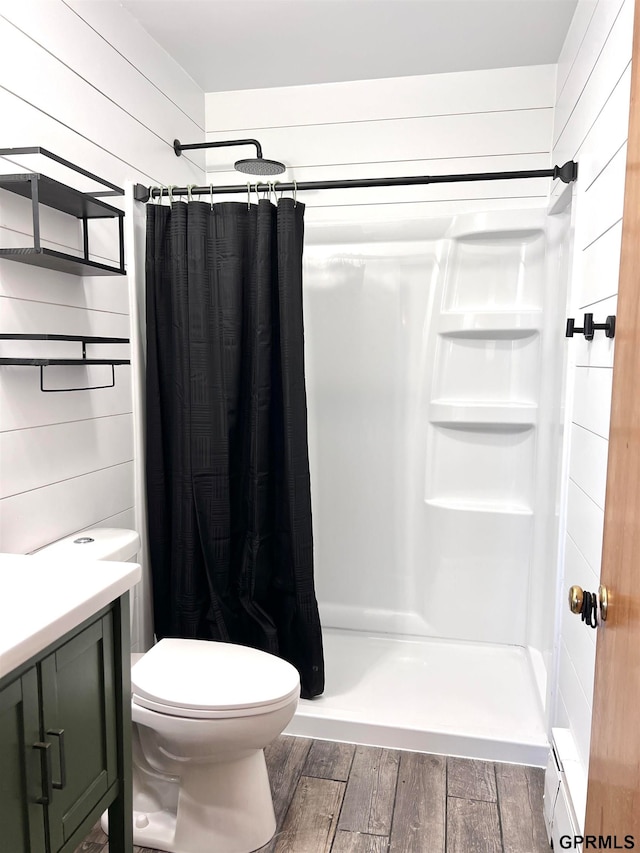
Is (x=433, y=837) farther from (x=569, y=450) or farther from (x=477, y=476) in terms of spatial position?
(x=477, y=476)

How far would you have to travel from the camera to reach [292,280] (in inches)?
85.7

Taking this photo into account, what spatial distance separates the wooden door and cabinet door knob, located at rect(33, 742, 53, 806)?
884 mm

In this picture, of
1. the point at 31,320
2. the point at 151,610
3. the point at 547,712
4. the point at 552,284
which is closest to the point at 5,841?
the point at 31,320

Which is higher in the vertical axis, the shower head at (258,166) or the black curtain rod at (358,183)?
the shower head at (258,166)

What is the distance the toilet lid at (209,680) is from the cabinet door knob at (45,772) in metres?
0.55

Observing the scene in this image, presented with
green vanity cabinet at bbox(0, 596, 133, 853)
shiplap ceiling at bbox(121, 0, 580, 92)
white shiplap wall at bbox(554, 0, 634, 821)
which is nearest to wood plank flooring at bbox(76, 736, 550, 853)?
white shiplap wall at bbox(554, 0, 634, 821)

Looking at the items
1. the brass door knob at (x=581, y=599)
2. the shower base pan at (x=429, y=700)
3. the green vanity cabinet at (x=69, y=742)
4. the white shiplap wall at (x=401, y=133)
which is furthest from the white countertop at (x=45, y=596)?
the white shiplap wall at (x=401, y=133)

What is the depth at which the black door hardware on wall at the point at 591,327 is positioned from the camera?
140 centimetres

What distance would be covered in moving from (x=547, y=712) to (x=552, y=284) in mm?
1576

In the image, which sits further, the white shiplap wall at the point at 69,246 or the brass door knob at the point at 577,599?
the white shiplap wall at the point at 69,246

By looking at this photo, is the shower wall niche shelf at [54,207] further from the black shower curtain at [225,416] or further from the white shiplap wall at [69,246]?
the black shower curtain at [225,416]

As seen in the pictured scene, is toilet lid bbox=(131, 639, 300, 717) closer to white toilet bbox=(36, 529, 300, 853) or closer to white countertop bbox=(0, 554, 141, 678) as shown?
white toilet bbox=(36, 529, 300, 853)

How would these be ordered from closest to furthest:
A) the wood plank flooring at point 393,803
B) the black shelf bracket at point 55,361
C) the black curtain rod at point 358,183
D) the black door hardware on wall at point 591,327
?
1. the black door hardware on wall at point 591,327
2. the black shelf bracket at point 55,361
3. the wood plank flooring at point 393,803
4. the black curtain rod at point 358,183

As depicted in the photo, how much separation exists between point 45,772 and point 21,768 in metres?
0.06
